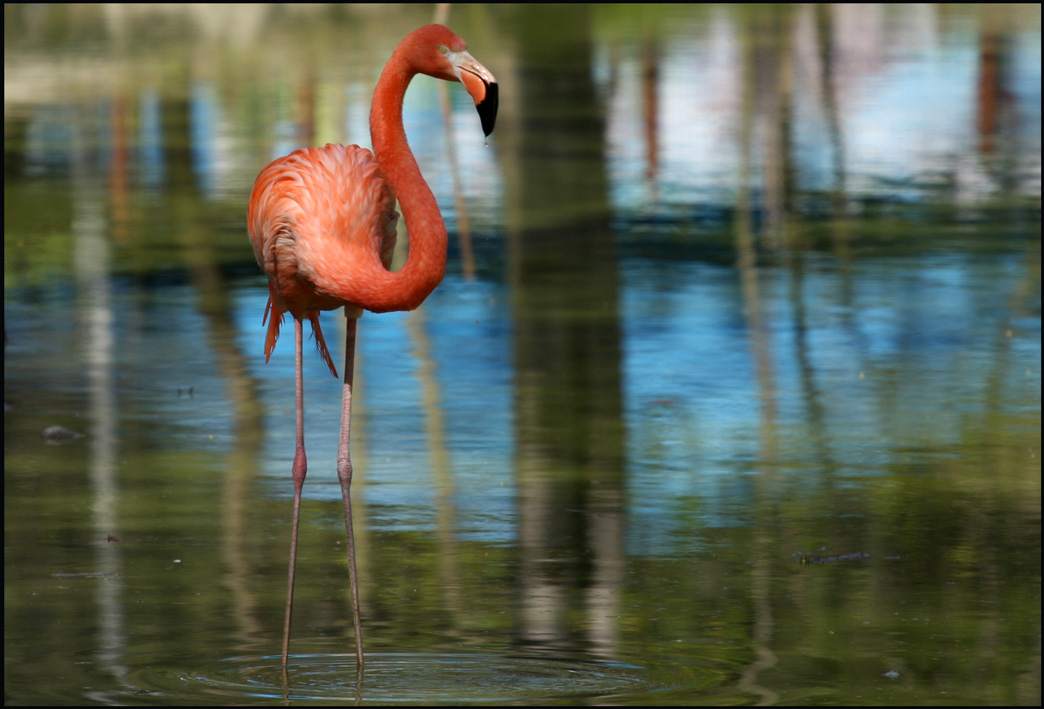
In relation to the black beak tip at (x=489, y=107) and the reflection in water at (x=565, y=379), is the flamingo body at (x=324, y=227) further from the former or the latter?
the reflection in water at (x=565, y=379)

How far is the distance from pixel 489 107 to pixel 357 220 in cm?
67

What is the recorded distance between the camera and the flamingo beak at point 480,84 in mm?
5844

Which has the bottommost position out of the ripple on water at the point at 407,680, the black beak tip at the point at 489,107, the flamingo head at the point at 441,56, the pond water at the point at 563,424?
the ripple on water at the point at 407,680

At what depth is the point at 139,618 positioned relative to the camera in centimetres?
615

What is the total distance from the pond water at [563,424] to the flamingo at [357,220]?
53 cm

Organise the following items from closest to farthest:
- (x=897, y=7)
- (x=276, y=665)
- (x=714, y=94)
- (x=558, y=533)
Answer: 1. (x=276, y=665)
2. (x=558, y=533)
3. (x=714, y=94)
4. (x=897, y=7)

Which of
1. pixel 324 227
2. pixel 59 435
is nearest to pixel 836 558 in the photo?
pixel 324 227

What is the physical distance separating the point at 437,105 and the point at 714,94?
2909mm

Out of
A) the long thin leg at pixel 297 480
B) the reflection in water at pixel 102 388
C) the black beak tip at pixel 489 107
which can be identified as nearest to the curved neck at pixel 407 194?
the black beak tip at pixel 489 107

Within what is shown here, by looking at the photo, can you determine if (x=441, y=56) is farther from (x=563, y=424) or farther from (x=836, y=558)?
(x=563, y=424)

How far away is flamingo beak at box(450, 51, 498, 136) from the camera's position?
584 cm

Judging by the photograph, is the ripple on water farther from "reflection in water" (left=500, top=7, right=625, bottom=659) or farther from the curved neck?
the curved neck

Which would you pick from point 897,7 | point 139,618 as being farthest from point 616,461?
point 897,7

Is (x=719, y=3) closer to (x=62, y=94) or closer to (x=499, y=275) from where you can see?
(x=62, y=94)
